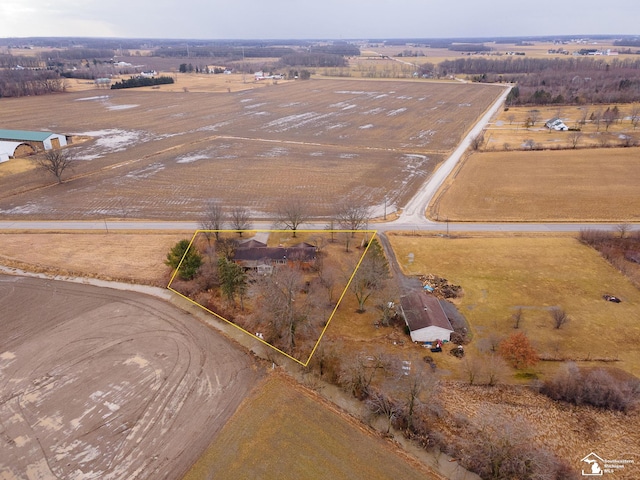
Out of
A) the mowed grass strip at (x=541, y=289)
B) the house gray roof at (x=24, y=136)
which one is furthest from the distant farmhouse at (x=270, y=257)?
the house gray roof at (x=24, y=136)

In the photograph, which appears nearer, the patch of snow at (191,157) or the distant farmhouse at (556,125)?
the patch of snow at (191,157)

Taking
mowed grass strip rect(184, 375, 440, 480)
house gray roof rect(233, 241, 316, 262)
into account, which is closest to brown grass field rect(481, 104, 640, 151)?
house gray roof rect(233, 241, 316, 262)

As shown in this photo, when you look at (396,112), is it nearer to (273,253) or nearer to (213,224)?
→ (213,224)

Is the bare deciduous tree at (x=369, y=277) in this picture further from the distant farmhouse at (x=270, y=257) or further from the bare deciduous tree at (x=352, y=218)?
the bare deciduous tree at (x=352, y=218)

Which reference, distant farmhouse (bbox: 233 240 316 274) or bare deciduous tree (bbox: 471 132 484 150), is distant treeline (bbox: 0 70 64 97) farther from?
distant farmhouse (bbox: 233 240 316 274)

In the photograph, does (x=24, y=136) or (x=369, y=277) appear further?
(x=24, y=136)

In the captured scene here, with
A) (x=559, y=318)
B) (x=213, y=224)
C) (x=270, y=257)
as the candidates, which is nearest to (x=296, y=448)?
(x=270, y=257)
